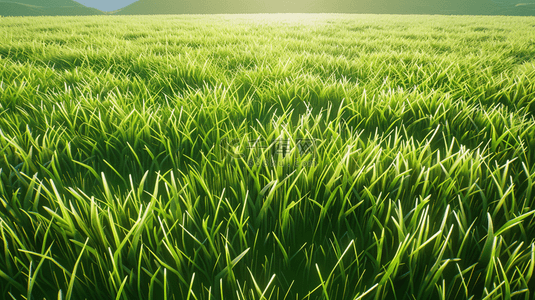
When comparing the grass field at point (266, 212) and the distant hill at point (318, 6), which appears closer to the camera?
the grass field at point (266, 212)

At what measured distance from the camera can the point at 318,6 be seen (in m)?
81.7

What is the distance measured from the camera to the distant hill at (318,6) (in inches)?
2682

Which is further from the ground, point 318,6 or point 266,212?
point 318,6

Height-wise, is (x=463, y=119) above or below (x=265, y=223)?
above

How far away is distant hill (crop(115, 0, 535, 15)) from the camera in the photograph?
68.1m

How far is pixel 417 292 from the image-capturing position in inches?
21.8

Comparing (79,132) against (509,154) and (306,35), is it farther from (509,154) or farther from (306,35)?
(306,35)

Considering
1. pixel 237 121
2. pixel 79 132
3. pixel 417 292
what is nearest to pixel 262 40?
pixel 237 121

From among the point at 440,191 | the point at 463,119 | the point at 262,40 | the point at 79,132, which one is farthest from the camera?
the point at 262,40

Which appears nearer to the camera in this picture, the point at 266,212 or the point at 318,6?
the point at 266,212

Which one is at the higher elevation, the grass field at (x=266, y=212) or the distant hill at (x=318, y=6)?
the distant hill at (x=318, y=6)

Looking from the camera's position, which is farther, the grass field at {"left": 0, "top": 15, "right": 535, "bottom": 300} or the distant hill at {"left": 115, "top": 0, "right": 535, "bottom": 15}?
the distant hill at {"left": 115, "top": 0, "right": 535, "bottom": 15}

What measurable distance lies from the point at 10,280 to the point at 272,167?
0.65 metres

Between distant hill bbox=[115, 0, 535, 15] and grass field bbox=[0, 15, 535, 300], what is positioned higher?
distant hill bbox=[115, 0, 535, 15]
